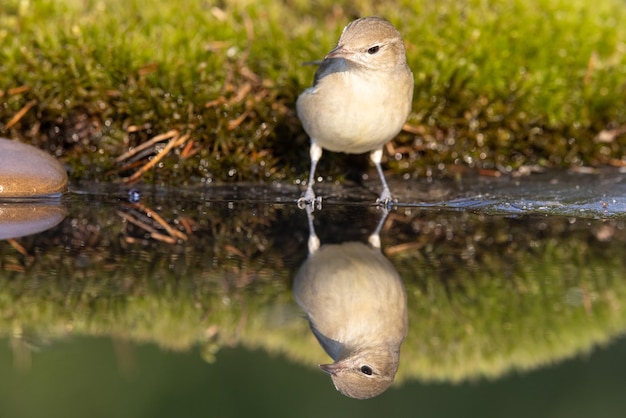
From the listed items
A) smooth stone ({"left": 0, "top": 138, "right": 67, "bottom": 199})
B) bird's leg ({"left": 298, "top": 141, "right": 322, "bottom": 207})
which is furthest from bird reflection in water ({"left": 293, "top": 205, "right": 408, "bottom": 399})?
smooth stone ({"left": 0, "top": 138, "right": 67, "bottom": 199})

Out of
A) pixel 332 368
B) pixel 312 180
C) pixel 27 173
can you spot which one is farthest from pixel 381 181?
pixel 332 368

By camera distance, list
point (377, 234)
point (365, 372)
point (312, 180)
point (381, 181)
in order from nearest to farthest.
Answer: point (365, 372) → point (377, 234) → point (312, 180) → point (381, 181)

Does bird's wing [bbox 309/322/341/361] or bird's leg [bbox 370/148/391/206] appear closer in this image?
bird's wing [bbox 309/322/341/361]

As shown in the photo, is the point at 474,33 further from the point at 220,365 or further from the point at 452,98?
the point at 220,365

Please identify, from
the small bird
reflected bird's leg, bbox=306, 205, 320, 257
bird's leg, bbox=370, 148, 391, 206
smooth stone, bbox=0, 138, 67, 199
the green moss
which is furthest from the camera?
the green moss

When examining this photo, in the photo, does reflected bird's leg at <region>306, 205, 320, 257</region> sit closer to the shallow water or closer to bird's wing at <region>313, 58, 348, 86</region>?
the shallow water

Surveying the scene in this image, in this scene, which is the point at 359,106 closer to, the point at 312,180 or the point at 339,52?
the point at 339,52

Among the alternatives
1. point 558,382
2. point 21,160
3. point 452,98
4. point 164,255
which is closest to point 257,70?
point 452,98
